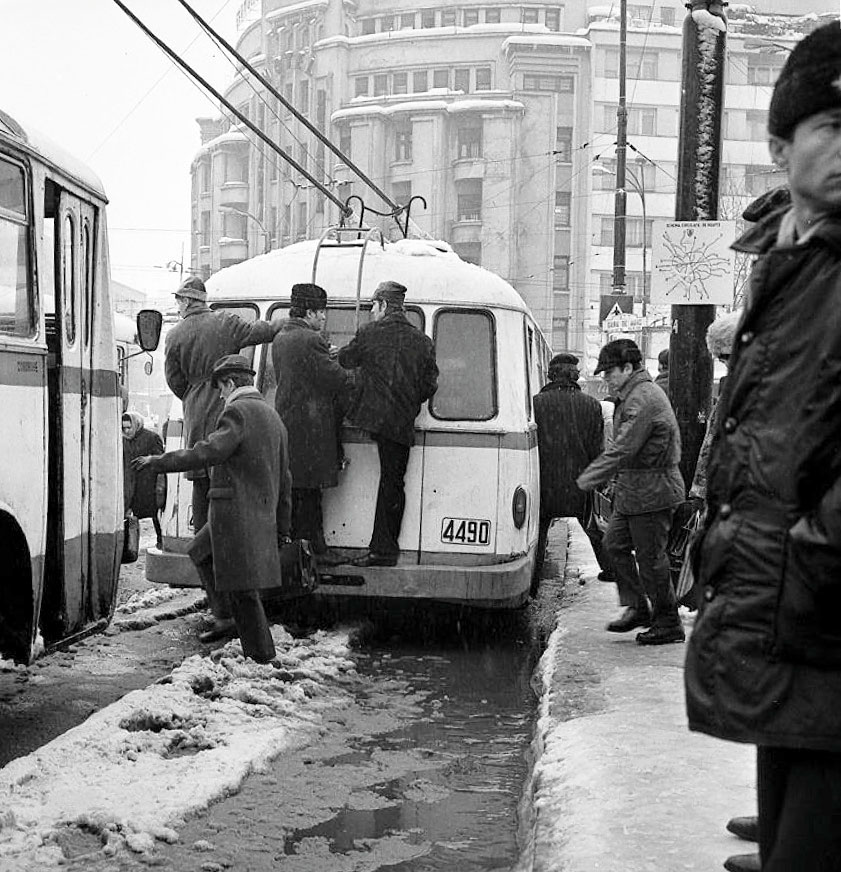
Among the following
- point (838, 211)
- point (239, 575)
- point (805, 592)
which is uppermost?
point (838, 211)

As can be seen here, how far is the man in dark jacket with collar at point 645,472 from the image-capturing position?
833cm

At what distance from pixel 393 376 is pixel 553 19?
68311 millimetres

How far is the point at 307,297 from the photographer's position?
905 cm

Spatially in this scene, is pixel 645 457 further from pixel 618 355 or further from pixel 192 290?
pixel 192 290

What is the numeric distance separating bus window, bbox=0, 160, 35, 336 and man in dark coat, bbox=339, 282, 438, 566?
301 centimetres

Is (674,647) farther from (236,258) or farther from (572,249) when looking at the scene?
(236,258)

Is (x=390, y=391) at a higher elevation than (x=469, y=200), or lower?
lower

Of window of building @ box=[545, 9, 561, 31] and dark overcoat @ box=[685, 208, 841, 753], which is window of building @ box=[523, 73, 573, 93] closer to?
window of building @ box=[545, 9, 561, 31]

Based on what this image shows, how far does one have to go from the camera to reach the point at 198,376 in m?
9.44

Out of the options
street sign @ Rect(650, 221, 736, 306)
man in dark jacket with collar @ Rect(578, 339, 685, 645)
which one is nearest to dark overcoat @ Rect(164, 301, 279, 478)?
man in dark jacket with collar @ Rect(578, 339, 685, 645)

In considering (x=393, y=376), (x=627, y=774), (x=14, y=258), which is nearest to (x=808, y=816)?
(x=627, y=774)

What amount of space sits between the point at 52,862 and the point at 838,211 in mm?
3330

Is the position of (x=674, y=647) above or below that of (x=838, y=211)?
below

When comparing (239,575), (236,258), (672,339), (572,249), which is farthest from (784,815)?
(236,258)
